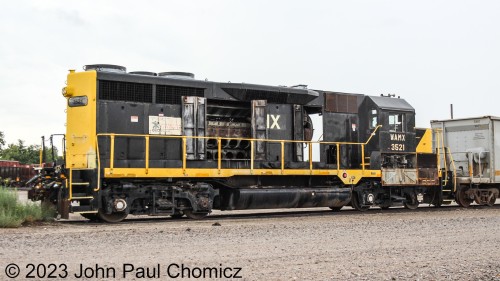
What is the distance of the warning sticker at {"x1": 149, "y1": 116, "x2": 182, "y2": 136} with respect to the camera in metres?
15.5

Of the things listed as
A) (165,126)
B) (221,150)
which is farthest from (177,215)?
(165,126)

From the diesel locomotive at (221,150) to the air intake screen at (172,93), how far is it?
0.09 feet

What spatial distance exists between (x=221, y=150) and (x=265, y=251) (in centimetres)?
770

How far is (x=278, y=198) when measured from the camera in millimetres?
16688

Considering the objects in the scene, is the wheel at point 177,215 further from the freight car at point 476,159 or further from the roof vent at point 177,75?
Answer: the freight car at point 476,159

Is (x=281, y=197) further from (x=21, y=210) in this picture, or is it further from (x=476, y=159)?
(x=476, y=159)

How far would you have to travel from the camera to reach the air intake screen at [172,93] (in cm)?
1559

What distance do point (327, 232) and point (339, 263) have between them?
3673mm

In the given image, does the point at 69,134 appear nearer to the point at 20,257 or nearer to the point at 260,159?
the point at 260,159

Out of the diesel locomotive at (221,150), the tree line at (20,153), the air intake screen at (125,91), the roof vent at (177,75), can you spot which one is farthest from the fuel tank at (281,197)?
the tree line at (20,153)

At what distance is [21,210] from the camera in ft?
45.9

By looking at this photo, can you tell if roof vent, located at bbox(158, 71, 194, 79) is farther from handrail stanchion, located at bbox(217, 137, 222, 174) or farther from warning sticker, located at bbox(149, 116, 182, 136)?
handrail stanchion, located at bbox(217, 137, 222, 174)

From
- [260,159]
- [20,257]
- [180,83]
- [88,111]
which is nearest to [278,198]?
[260,159]

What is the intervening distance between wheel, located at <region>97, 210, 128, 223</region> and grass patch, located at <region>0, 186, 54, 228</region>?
45.3 inches
